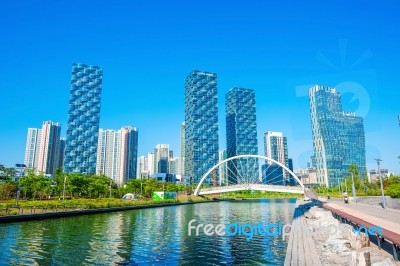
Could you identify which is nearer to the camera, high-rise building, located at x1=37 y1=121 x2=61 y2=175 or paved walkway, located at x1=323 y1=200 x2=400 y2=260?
paved walkway, located at x1=323 y1=200 x2=400 y2=260

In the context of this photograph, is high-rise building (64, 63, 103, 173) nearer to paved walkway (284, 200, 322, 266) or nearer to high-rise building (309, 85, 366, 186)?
high-rise building (309, 85, 366, 186)

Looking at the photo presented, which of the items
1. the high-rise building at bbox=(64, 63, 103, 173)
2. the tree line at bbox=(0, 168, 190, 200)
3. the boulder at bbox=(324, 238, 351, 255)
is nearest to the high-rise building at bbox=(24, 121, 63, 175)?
the high-rise building at bbox=(64, 63, 103, 173)

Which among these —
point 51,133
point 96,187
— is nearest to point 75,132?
point 51,133

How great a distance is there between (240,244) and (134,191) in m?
78.1

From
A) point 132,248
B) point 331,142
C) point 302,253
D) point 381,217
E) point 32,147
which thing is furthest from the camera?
point 32,147

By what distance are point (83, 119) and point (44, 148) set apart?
4538 cm

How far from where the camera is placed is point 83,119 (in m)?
154

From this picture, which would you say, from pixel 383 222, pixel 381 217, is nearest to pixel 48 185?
pixel 381 217

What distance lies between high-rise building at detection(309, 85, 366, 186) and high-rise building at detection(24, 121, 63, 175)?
161 m

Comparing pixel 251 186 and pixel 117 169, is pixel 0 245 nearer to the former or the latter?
pixel 251 186

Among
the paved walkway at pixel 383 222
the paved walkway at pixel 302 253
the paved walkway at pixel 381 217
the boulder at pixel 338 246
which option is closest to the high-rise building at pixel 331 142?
the paved walkway at pixel 381 217

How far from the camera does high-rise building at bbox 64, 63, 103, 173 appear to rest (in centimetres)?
14625

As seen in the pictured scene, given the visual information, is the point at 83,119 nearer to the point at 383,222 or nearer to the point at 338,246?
the point at 383,222

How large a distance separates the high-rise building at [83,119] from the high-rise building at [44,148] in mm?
40660
